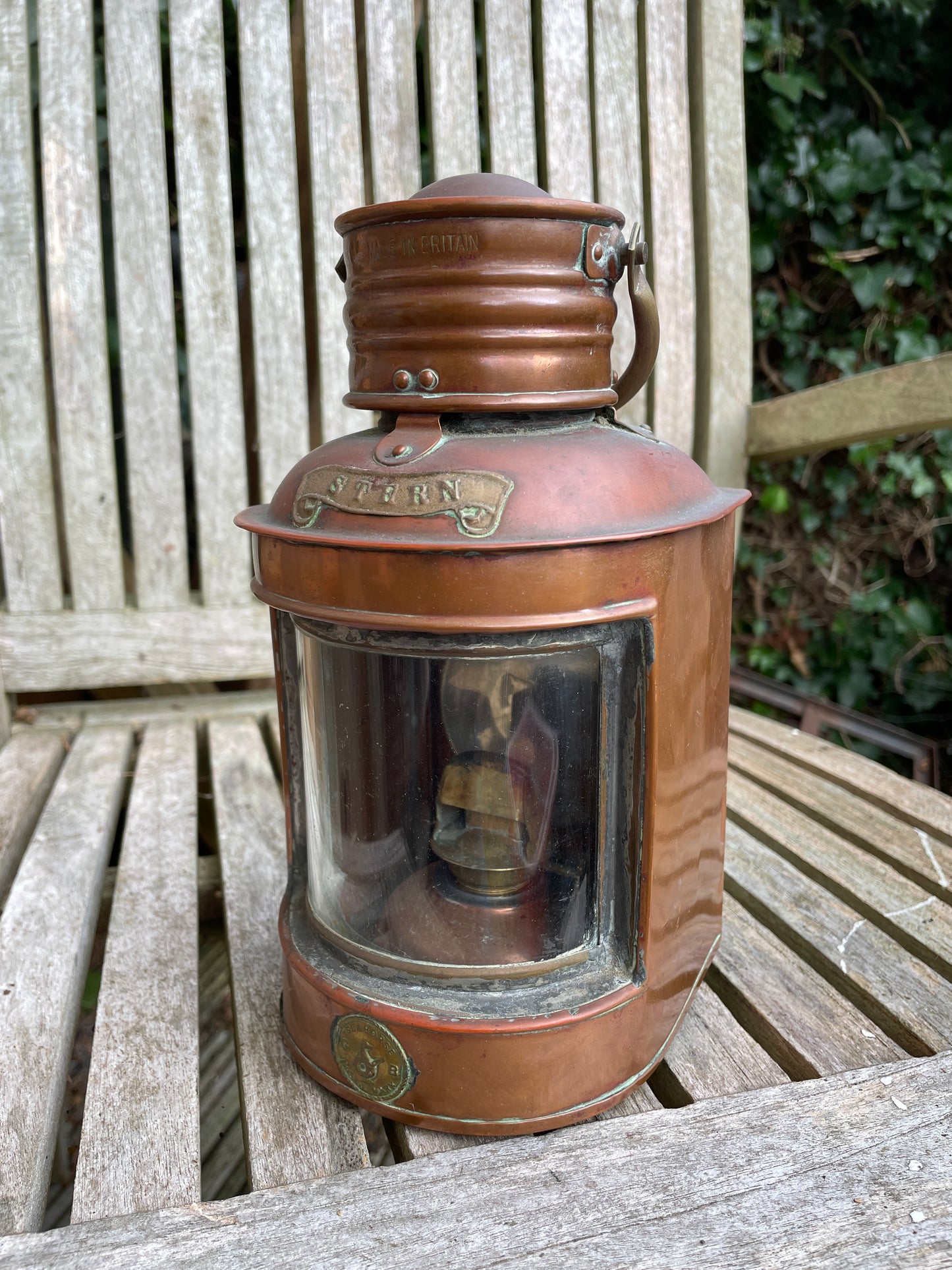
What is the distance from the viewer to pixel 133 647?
237 centimetres

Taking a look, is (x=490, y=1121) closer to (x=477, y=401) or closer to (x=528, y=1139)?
(x=528, y=1139)

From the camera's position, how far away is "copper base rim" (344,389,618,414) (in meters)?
1.09

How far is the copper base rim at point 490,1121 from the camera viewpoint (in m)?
1.13

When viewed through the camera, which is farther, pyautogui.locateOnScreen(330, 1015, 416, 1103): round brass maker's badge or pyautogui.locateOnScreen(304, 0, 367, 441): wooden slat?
pyautogui.locateOnScreen(304, 0, 367, 441): wooden slat

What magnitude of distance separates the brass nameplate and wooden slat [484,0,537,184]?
1495 mm

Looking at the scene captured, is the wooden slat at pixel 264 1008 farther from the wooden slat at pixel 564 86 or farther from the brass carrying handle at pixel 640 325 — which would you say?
the wooden slat at pixel 564 86

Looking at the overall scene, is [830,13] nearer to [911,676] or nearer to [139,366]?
[911,676]

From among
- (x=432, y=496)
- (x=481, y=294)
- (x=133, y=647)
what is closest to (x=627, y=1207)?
(x=432, y=496)

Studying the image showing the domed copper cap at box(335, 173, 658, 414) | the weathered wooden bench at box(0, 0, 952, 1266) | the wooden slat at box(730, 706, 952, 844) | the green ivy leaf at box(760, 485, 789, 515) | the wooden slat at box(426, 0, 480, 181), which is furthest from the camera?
the green ivy leaf at box(760, 485, 789, 515)

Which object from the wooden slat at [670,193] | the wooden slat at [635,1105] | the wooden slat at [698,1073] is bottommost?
the wooden slat at [635,1105]

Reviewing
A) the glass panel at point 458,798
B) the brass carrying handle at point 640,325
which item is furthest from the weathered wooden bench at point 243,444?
the brass carrying handle at point 640,325

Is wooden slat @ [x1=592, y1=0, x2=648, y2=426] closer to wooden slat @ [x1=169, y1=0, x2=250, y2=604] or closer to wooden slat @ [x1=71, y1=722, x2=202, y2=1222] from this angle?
wooden slat @ [x1=169, y1=0, x2=250, y2=604]

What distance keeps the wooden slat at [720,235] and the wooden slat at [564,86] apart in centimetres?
26

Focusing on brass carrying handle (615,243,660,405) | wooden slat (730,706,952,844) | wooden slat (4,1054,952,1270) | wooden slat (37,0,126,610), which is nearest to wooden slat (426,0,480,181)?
wooden slat (37,0,126,610)
